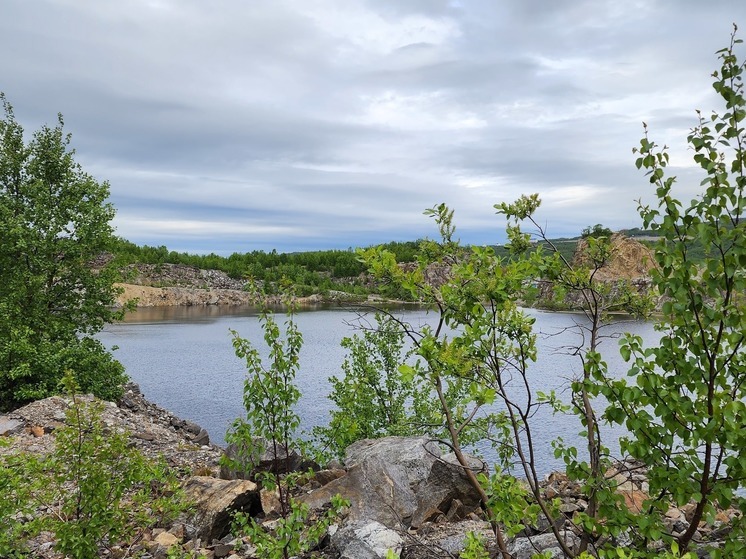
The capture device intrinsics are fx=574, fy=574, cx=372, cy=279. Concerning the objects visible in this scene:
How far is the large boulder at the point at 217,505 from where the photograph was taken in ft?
30.8

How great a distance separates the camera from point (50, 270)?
20031 mm

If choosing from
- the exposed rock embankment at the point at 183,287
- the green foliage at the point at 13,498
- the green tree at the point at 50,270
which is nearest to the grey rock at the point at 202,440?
the green tree at the point at 50,270

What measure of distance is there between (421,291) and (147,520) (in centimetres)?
500

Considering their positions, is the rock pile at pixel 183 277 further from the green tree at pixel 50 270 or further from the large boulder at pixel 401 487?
the large boulder at pixel 401 487

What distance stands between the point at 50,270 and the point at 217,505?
46.3 ft

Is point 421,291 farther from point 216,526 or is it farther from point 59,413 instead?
point 59,413

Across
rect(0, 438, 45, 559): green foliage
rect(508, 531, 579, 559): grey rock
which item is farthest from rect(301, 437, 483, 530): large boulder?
rect(0, 438, 45, 559): green foliage

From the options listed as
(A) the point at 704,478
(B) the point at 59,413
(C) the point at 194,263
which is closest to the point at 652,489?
(A) the point at 704,478

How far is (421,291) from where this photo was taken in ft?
17.3

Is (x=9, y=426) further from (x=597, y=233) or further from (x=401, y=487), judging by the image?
(x=597, y=233)

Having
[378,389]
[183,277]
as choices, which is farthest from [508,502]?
[183,277]

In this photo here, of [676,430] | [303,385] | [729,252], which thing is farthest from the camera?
[303,385]

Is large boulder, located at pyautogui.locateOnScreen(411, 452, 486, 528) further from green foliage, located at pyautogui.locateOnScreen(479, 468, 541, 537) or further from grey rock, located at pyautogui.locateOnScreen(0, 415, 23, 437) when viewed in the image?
grey rock, located at pyautogui.locateOnScreen(0, 415, 23, 437)

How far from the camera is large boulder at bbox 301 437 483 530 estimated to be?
942cm
